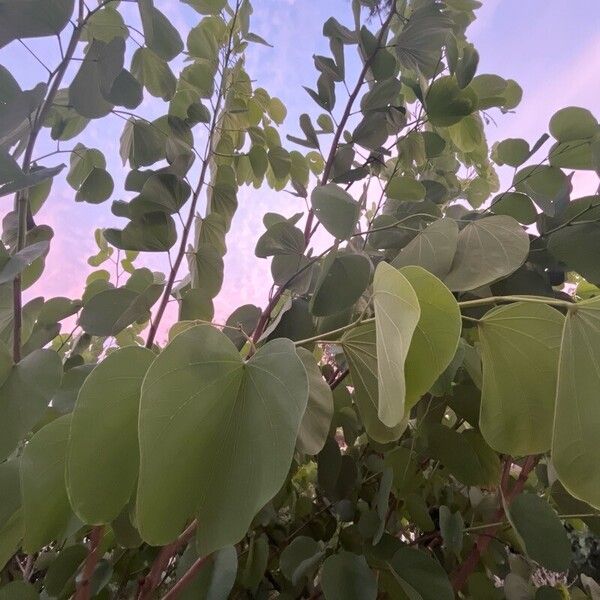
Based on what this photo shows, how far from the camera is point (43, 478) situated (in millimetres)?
312

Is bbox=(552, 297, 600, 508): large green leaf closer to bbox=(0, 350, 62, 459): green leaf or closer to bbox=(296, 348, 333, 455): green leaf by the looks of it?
bbox=(296, 348, 333, 455): green leaf

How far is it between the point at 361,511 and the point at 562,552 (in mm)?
191

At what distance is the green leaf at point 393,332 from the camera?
0.72 ft

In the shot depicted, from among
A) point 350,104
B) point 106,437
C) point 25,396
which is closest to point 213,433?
point 106,437

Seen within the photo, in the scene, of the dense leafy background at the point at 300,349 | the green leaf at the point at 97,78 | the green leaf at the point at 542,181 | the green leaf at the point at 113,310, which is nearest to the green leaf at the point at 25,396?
the dense leafy background at the point at 300,349

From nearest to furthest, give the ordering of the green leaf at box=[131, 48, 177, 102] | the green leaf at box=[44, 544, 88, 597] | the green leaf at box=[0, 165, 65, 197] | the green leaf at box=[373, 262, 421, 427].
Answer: the green leaf at box=[373, 262, 421, 427], the green leaf at box=[0, 165, 65, 197], the green leaf at box=[44, 544, 88, 597], the green leaf at box=[131, 48, 177, 102]

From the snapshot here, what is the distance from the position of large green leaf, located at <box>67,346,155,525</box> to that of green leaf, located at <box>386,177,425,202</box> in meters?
0.32

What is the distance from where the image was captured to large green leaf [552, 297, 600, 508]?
0.84 feet

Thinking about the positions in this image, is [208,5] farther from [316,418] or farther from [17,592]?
[17,592]

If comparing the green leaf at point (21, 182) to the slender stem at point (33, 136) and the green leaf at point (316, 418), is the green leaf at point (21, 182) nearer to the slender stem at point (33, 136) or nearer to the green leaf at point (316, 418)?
the slender stem at point (33, 136)

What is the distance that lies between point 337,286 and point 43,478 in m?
0.23

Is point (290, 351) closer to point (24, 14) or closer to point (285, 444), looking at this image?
point (285, 444)

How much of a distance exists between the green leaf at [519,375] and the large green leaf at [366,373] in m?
0.06

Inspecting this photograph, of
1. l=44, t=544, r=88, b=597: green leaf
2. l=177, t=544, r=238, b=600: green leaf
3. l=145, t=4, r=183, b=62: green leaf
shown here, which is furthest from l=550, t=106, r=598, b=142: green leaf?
l=44, t=544, r=88, b=597: green leaf
